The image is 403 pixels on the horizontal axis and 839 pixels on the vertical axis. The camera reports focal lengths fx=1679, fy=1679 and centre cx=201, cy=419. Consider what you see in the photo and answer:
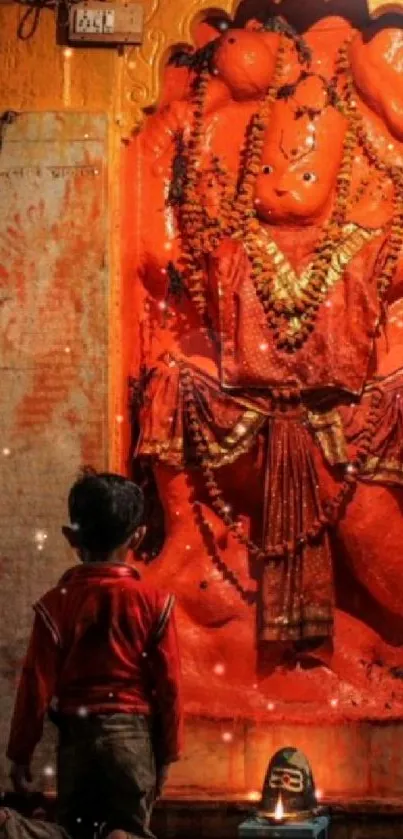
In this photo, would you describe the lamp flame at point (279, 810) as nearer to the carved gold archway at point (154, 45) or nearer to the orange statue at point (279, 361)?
the orange statue at point (279, 361)

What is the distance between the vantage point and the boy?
15.1 feet

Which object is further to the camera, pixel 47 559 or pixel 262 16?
pixel 262 16

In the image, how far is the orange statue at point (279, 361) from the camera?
685 centimetres

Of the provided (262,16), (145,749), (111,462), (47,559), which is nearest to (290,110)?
(262,16)

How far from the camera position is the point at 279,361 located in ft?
22.7

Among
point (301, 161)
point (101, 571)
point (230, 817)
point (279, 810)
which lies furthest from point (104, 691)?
point (301, 161)

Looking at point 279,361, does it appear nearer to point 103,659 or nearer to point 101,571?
point 101,571

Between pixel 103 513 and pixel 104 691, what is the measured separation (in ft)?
1.61

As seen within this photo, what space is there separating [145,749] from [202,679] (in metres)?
2.22

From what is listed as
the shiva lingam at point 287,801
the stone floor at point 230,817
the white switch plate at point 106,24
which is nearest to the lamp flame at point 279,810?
the shiva lingam at point 287,801

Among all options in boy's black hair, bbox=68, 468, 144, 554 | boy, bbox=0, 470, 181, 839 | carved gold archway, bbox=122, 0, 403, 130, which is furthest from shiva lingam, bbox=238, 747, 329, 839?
carved gold archway, bbox=122, 0, 403, 130

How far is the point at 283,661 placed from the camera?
688 centimetres

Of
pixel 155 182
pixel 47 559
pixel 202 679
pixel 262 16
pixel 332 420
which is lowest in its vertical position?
pixel 202 679

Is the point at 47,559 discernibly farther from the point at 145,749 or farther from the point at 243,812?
the point at 145,749
